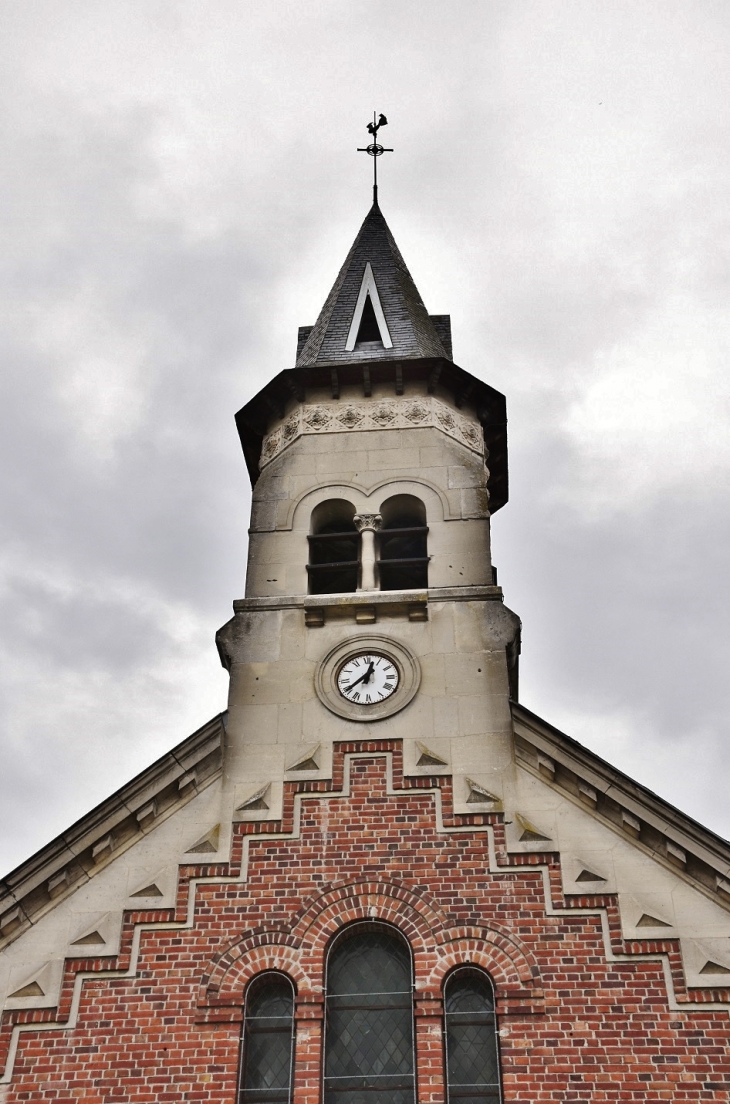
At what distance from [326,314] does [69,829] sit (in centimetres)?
1231

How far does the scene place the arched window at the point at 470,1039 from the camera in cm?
1368

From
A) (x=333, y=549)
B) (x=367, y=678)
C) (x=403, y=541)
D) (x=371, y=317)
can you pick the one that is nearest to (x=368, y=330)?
(x=371, y=317)

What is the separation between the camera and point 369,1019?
14.4 m

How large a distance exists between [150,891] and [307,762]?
8.31 feet

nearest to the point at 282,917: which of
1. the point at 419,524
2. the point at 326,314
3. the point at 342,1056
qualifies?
the point at 342,1056

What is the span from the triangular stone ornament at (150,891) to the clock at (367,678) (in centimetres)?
326

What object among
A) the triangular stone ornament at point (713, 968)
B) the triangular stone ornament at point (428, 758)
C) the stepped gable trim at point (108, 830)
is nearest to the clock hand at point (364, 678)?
the triangular stone ornament at point (428, 758)

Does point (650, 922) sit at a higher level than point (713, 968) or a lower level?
higher

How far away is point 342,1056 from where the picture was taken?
1415cm

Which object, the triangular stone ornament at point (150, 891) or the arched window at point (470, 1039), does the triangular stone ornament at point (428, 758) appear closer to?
the arched window at point (470, 1039)

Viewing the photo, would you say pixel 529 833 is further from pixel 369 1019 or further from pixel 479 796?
pixel 369 1019

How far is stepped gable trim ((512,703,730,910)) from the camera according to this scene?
14836mm

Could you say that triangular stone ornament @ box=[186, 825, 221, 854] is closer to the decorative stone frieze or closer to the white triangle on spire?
the decorative stone frieze

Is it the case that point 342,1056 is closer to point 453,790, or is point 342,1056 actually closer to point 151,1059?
point 151,1059
